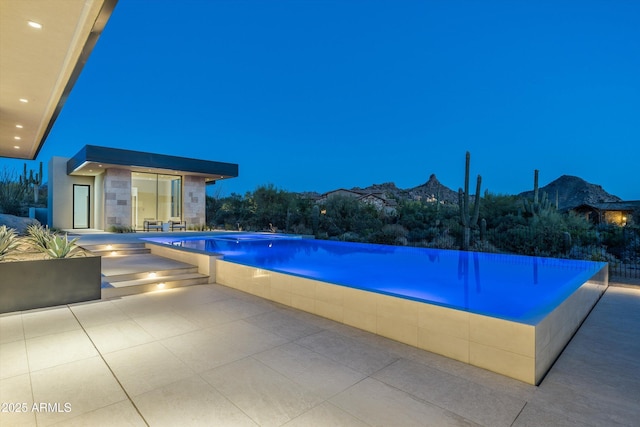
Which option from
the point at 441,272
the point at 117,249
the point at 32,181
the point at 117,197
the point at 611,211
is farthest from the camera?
the point at 611,211

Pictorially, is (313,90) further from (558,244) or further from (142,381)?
(142,381)

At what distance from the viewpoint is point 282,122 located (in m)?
50.8

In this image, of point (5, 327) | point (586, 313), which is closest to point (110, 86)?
point (5, 327)

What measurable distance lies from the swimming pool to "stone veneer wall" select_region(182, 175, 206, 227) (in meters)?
6.30

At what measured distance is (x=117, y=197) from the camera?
512 inches

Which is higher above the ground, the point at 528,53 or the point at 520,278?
the point at 528,53

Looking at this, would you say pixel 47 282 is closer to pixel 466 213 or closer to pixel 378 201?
pixel 466 213

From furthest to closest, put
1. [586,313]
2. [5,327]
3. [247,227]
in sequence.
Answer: [247,227] < [586,313] < [5,327]

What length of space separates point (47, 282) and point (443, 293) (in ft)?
19.6

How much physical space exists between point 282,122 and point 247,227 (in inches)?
1416

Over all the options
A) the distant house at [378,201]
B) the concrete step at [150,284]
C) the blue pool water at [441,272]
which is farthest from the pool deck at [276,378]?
the distant house at [378,201]

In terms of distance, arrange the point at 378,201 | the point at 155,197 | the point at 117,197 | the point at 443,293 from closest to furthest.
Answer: the point at 443,293, the point at 117,197, the point at 155,197, the point at 378,201

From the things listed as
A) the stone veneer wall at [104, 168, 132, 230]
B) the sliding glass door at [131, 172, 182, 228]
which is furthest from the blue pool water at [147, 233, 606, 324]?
the sliding glass door at [131, 172, 182, 228]

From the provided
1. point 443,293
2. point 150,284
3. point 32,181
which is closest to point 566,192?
point 443,293
